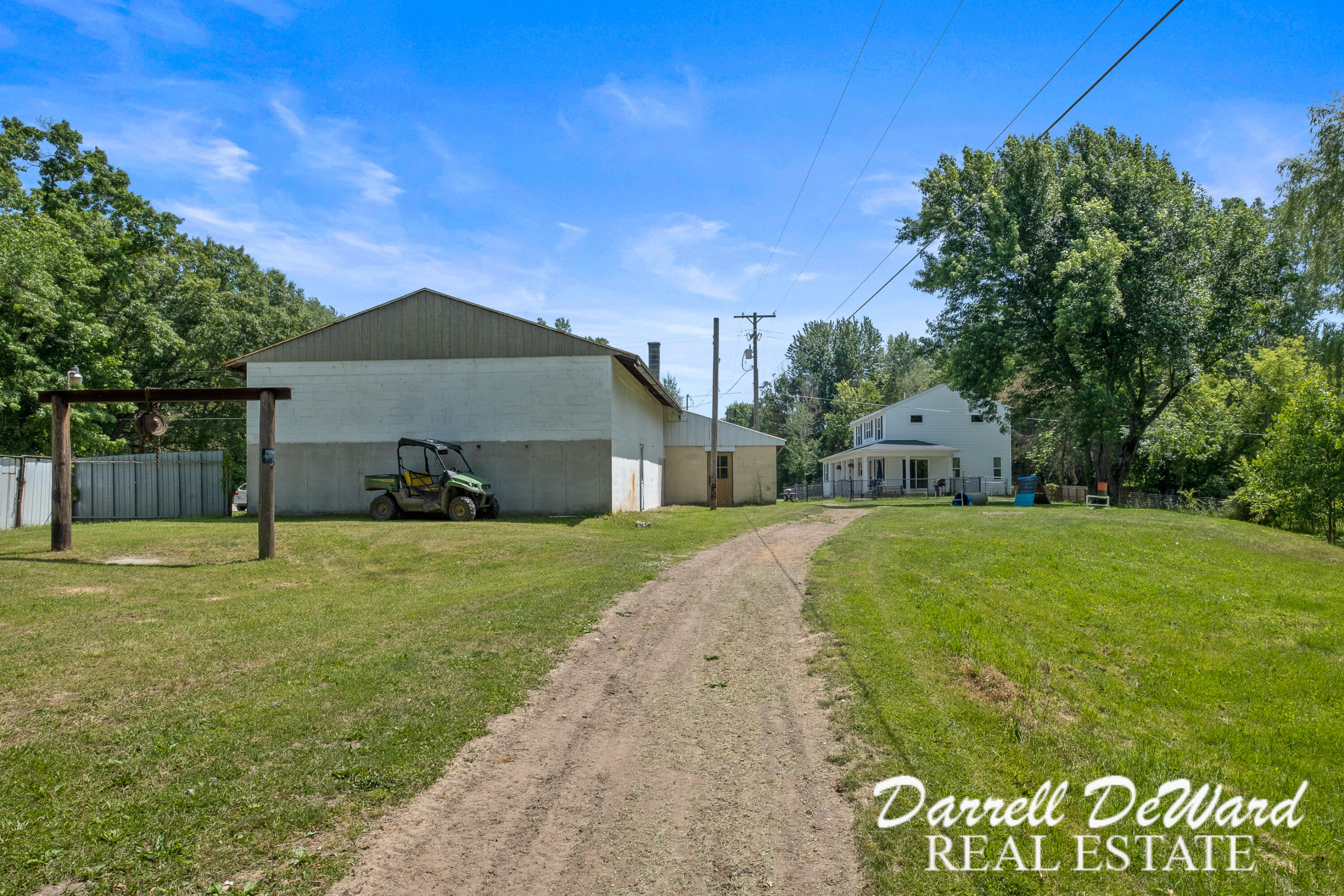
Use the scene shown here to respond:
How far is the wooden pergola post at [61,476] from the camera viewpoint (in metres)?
12.7

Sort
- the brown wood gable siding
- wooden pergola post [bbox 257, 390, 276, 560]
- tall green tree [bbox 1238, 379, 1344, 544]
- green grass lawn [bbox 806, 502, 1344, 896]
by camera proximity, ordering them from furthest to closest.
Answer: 1. the brown wood gable siding
2. tall green tree [bbox 1238, 379, 1344, 544]
3. wooden pergola post [bbox 257, 390, 276, 560]
4. green grass lawn [bbox 806, 502, 1344, 896]

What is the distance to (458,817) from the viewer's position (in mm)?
3908

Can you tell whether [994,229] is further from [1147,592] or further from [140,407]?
[140,407]

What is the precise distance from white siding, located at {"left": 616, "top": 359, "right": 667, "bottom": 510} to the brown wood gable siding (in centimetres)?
222

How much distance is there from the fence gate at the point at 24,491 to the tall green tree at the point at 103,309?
3333mm

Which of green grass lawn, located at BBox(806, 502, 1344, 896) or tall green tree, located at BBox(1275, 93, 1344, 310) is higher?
tall green tree, located at BBox(1275, 93, 1344, 310)

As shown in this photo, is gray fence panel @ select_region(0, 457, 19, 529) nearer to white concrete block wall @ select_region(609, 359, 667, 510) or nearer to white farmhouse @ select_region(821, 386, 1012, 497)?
white concrete block wall @ select_region(609, 359, 667, 510)

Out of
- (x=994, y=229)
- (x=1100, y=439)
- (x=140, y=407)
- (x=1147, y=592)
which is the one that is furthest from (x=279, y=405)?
(x=1100, y=439)

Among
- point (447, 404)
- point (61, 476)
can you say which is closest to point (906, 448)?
point (447, 404)

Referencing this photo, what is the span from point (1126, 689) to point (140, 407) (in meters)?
37.7

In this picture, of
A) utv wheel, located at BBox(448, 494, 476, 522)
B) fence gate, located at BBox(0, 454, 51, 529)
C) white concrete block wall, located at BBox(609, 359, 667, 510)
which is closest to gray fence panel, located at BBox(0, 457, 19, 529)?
fence gate, located at BBox(0, 454, 51, 529)

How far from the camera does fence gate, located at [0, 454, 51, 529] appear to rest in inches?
710

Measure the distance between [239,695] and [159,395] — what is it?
10581mm

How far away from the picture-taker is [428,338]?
22344mm
